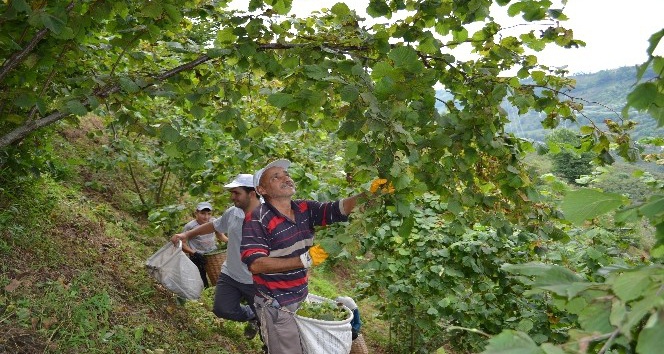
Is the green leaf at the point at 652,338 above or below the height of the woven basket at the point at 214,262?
above

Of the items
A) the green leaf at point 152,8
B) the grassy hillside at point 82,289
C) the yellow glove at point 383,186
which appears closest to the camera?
the yellow glove at point 383,186

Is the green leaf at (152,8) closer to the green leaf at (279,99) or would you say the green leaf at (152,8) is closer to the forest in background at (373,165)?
the forest in background at (373,165)

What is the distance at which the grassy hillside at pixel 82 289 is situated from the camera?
3.65 metres

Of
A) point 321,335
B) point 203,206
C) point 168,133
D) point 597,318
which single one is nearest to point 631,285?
point 597,318

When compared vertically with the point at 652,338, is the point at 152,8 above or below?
above

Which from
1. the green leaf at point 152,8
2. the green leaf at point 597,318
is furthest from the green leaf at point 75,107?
the green leaf at point 597,318

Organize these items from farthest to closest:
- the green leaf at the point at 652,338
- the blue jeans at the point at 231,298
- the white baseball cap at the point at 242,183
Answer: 1. the blue jeans at the point at 231,298
2. the white baseball cap at the point at 242,183
3. the green leaf at the point at 652,338

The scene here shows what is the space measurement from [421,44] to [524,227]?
53.9 inches

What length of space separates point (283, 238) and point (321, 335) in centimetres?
70

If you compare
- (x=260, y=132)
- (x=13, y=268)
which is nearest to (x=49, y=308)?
(x=13, y=268)

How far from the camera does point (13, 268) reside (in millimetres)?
4062

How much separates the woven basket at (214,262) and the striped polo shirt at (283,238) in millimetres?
1740

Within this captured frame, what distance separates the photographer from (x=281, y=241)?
3.30 metres

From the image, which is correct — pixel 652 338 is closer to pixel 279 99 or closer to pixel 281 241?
pixel 279 99
